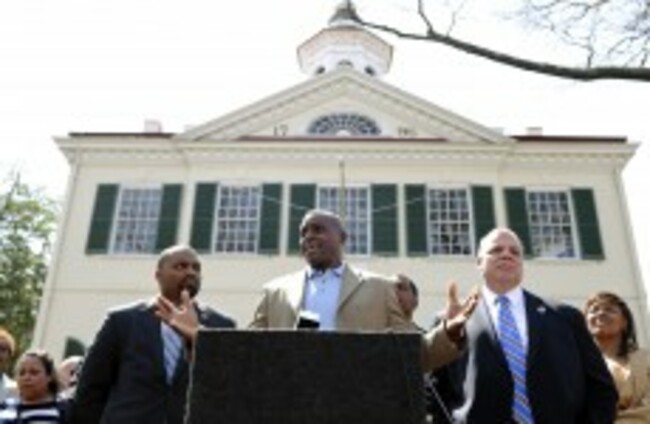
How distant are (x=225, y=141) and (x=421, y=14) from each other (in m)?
9.06

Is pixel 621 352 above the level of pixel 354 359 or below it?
above

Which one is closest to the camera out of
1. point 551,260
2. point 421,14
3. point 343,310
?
point 343,310

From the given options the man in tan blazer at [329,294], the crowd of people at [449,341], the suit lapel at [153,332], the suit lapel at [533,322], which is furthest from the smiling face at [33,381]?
the suit lapel at [533,322]

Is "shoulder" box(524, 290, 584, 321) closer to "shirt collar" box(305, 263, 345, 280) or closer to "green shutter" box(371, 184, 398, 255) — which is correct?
"shirt collar" box(305, 263, 345, 280)

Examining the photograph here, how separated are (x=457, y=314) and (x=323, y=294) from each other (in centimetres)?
79

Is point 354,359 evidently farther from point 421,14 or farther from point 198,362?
point 421,14

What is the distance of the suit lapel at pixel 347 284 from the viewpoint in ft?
10.9

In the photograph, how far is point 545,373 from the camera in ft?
9.60

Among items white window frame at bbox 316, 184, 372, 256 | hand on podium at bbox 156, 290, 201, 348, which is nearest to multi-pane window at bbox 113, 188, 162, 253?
white window frame at bbox 316, 184, 372, 256

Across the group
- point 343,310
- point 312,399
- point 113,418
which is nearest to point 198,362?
point 312,399

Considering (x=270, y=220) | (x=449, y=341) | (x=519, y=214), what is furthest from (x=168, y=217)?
(x=449, y=341)

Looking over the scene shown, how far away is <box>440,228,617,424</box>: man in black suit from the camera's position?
290 centimetres

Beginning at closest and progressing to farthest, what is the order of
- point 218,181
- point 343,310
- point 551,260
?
point 343,310, point 551,260, point 218,181

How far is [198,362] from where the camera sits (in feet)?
6.78
